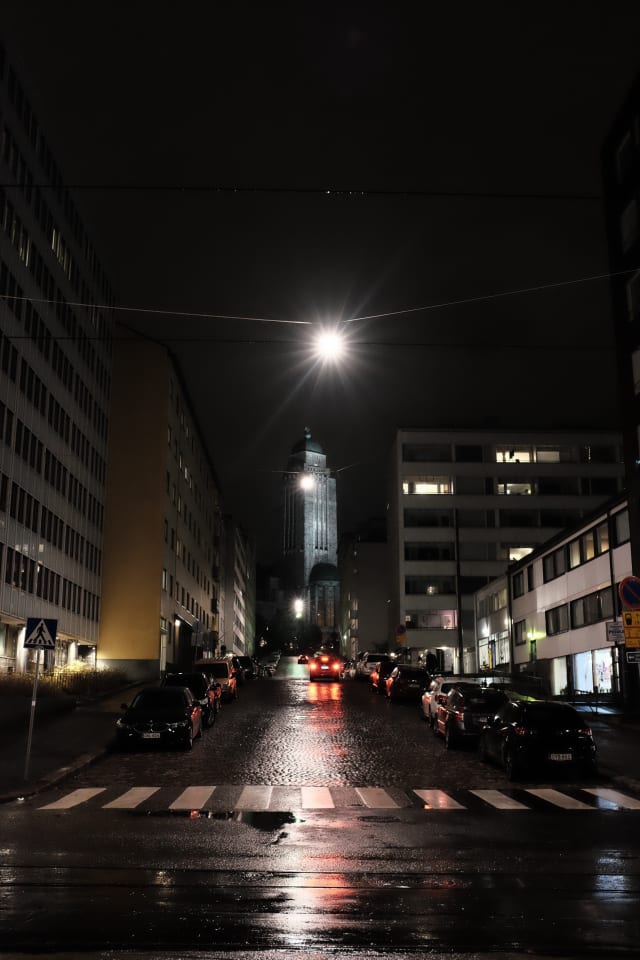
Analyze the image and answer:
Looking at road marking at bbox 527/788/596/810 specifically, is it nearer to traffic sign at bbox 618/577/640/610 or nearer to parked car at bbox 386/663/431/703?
traffic sign at bbox 618/577/640/610

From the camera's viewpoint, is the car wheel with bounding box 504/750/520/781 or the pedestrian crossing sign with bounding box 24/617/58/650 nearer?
the car wheel with bounding box 504/750/520/781

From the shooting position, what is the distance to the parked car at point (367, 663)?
59.0m

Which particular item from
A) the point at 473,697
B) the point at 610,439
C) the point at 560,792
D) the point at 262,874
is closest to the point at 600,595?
the point at 473,697

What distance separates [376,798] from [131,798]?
410cm

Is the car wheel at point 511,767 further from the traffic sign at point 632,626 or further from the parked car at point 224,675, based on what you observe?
the parked car at point 224,675

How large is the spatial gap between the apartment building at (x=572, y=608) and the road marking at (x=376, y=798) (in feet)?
56.1

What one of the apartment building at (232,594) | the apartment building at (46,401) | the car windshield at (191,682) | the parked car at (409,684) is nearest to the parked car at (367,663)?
the apartment building at (46,401)

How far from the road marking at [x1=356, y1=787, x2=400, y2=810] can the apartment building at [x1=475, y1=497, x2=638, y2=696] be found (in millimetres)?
17085

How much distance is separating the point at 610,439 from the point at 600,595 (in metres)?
48.1

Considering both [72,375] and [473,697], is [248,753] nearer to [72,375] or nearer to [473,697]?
[473,697]

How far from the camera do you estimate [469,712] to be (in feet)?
77.8

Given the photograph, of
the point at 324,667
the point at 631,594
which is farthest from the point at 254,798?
the point at 324,667

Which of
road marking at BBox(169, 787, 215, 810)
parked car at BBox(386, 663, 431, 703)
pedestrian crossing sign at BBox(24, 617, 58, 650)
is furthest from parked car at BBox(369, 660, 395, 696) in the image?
road marking at BBox(169, 787, 215, 810)

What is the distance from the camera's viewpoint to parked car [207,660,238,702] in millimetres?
37688
